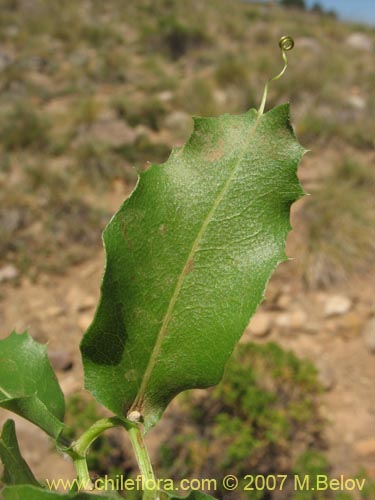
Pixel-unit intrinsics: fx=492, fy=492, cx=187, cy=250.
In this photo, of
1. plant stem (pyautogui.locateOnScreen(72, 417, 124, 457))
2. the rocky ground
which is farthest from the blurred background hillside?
plant stem (pyautogui.locateOnScreen(72, 417, 124, 457))

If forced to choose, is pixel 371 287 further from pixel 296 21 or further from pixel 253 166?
pixel 296 21

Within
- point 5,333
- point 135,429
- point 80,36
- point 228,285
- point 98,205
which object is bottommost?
point 5,333

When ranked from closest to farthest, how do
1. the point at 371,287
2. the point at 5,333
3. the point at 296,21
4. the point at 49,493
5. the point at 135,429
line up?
the point at 49,493, the point at 135,429, the point at 5,333, the point at 371,287, the point at 296,21

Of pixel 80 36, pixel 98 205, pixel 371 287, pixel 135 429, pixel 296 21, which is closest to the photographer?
pixel 135 429

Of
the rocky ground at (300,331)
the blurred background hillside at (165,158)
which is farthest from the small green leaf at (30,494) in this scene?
the rocky ground at (300,331)

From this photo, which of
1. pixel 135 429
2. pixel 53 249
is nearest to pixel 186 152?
pixel 135 429

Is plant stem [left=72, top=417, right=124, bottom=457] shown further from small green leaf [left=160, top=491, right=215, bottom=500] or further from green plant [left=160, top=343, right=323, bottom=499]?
green plant [left=160, top=343, right=323, bottom=499]
